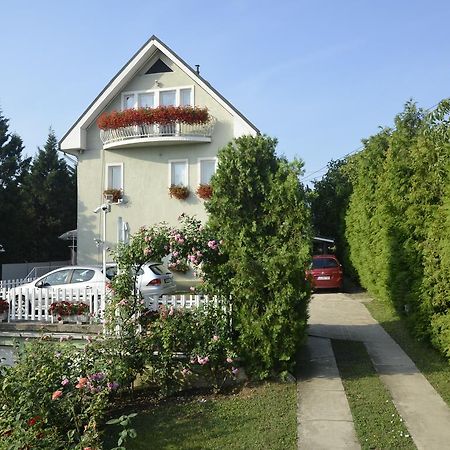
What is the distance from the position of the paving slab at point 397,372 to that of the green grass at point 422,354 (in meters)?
0.11

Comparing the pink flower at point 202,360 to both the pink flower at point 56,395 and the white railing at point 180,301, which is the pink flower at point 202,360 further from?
the pink flower at point 56,395

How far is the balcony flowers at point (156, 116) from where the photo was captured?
2069cm

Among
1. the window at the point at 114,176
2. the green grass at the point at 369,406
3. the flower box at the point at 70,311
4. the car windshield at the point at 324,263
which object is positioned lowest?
the green grass at the point at 369,406

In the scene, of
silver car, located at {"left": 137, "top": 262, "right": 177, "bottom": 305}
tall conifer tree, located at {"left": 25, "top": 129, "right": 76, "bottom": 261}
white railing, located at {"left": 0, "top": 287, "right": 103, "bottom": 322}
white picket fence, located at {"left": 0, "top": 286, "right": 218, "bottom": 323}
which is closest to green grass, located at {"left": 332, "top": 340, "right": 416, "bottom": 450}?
white picket fence, located at {"left": 0, "top": 286, "right": 218, "bottom": 323}

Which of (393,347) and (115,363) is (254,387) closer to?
(115,363)

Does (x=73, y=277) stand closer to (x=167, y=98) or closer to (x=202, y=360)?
(x=202, y=360)

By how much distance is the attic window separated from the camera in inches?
861

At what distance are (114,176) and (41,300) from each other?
1260 cm

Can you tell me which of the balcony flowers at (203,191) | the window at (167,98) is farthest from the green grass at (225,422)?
the window at (167,98)

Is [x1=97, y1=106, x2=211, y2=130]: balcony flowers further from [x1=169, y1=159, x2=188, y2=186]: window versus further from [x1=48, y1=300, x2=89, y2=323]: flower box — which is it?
[x1=48, y1=300, x2=89, y2=323]: flower box

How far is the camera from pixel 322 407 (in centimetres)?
661

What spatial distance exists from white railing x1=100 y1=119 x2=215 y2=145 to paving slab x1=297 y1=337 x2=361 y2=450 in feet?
45.1

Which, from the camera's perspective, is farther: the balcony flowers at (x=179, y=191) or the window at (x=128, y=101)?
the window at (x=128, y=101)

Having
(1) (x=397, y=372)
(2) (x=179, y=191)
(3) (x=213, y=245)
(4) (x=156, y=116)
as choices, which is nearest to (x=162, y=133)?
(4) (x=156, y=116)
